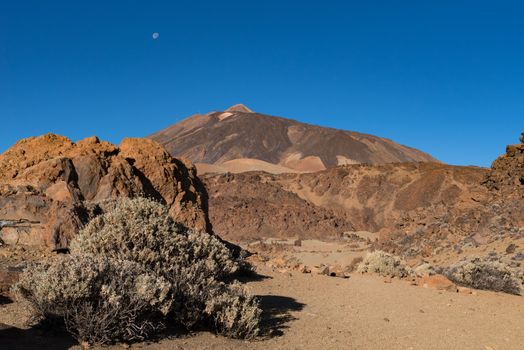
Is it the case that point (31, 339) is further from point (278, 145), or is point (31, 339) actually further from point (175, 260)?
point (278, 145)

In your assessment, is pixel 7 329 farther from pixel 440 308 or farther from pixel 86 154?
pixel 86 154

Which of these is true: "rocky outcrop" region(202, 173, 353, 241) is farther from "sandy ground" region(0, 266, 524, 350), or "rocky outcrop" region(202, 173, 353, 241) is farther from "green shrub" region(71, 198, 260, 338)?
"green shrub" region(71, 198, 260, 338)

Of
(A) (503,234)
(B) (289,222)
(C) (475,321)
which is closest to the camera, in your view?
(C) (475,321)

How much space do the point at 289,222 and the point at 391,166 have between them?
62.9ft

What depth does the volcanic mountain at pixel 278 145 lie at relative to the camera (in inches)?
3976

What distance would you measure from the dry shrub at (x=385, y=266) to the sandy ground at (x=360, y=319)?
1.69 m

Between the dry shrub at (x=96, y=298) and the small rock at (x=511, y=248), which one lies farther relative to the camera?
the small rock at (x=511, y=248)

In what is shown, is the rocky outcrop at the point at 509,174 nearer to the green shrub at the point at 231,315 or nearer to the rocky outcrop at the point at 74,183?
the rocky outcrop at the point at 74,183

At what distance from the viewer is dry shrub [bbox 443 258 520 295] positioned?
10.2 metres

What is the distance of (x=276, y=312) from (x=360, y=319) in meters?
1.15

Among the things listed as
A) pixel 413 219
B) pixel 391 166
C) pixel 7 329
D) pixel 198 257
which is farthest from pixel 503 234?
pixel 391 166

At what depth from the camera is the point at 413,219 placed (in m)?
22.9

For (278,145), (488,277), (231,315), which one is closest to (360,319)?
(231,315)

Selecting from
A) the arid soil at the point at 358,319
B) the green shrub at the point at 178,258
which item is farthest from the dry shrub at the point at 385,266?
the green shrub at the point at 178,258
